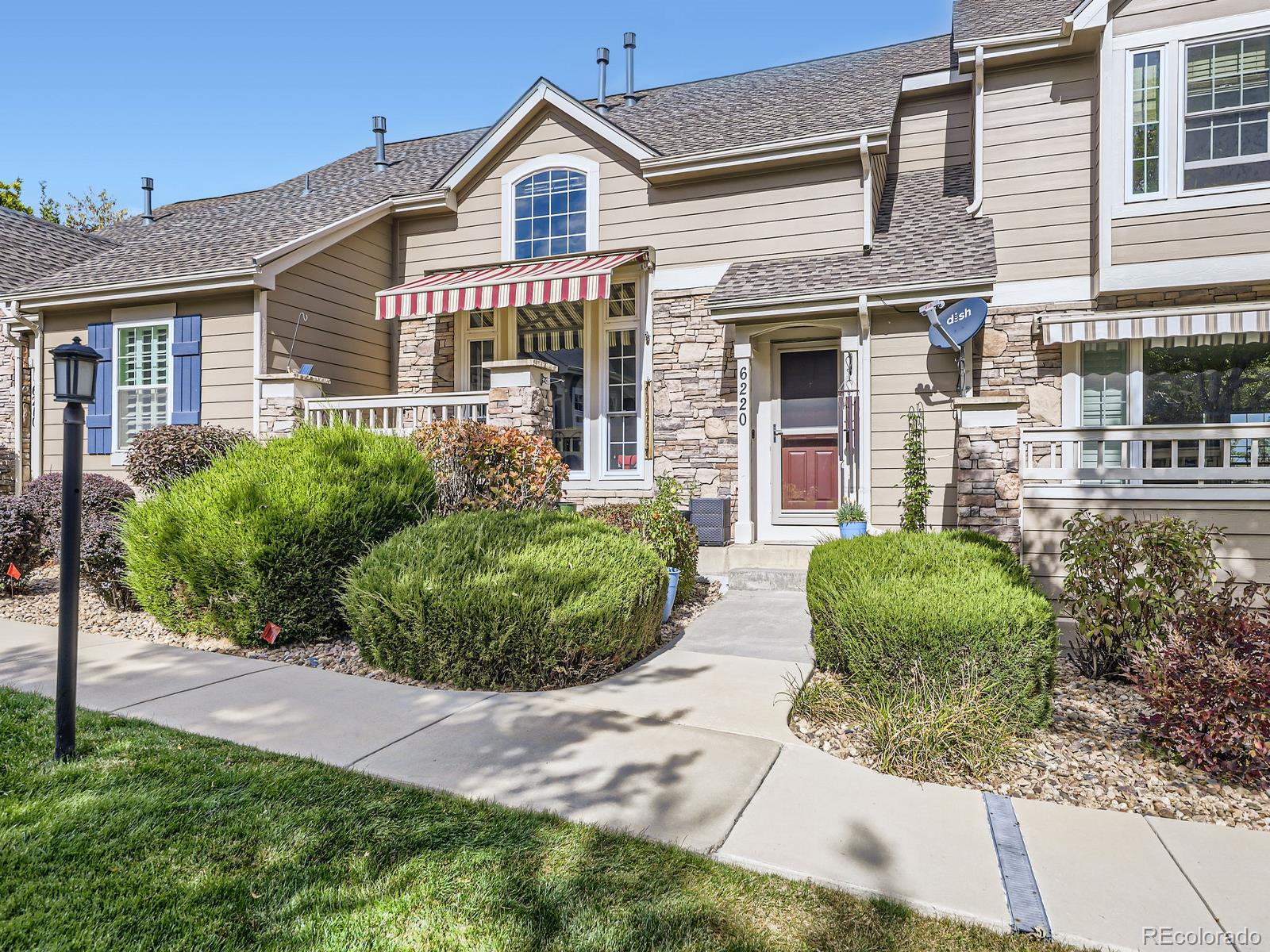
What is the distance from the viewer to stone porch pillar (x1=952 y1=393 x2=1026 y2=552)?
6.83 metres

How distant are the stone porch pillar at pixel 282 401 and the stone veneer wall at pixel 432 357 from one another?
1.55m

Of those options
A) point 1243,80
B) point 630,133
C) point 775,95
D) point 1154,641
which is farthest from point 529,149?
point 1154,641

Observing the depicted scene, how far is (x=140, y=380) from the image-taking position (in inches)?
430

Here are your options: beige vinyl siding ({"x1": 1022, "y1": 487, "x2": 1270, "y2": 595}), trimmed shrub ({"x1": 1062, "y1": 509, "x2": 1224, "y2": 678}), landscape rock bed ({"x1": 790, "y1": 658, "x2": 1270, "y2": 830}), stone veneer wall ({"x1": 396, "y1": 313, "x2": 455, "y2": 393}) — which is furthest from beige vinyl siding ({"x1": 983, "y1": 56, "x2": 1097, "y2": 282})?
stone veneer wall ({"x1": 396, "y1": 313, "x2": 455, "y2": 393})

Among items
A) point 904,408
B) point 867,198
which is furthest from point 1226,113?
point 904,408

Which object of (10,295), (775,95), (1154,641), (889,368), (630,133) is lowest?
(1154,641)

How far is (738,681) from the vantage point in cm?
484

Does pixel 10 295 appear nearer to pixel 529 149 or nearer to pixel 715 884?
pixel 529 149

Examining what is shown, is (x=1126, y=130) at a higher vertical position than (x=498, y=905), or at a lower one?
higher

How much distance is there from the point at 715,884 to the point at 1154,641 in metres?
3.27

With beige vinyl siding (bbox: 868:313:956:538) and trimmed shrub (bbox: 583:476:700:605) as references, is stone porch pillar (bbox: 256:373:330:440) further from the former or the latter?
beige vinyl siding (bbox: 868:313:956:538)

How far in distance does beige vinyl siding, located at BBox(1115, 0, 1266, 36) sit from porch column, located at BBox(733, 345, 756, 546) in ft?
17.3

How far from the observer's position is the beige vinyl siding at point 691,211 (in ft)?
30.1

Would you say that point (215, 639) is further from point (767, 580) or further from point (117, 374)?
point (117, 374)
